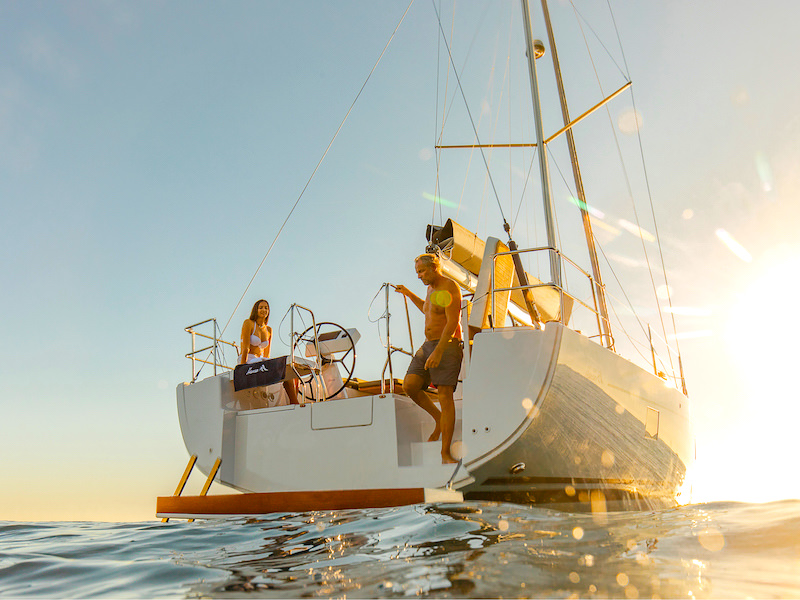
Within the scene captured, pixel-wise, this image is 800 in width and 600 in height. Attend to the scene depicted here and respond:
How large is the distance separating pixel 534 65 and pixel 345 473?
664 centimetres

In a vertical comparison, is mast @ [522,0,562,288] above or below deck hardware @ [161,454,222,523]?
above

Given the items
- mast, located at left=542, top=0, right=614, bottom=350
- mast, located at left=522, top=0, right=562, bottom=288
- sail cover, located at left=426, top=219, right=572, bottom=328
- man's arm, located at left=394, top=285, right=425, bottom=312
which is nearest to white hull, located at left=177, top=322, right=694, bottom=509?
man's arm, located at left=394, top=285, right=425, bottom=312

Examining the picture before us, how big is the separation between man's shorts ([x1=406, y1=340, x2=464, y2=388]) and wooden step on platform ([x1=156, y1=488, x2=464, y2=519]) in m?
→ 0.88

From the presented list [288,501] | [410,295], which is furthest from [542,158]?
[288,501]

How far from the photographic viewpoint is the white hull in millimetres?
4250

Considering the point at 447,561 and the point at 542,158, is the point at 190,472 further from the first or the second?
the point at 542,158

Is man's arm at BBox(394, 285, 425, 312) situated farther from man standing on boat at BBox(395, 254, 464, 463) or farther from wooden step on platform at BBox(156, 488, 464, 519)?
wooden step on platform at BBox(156, 488, 464, 519)

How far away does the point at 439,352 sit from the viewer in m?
4.58

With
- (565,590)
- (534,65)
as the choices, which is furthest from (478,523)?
(534,65)

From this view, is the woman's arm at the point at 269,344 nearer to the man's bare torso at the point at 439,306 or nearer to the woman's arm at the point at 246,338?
the woman's arm at the point at 246,338

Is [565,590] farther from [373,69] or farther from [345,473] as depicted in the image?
[373,69]

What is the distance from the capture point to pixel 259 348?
6.57 metres

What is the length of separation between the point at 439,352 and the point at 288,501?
1.90 meters

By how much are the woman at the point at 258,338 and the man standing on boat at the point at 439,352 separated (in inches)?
82.4
